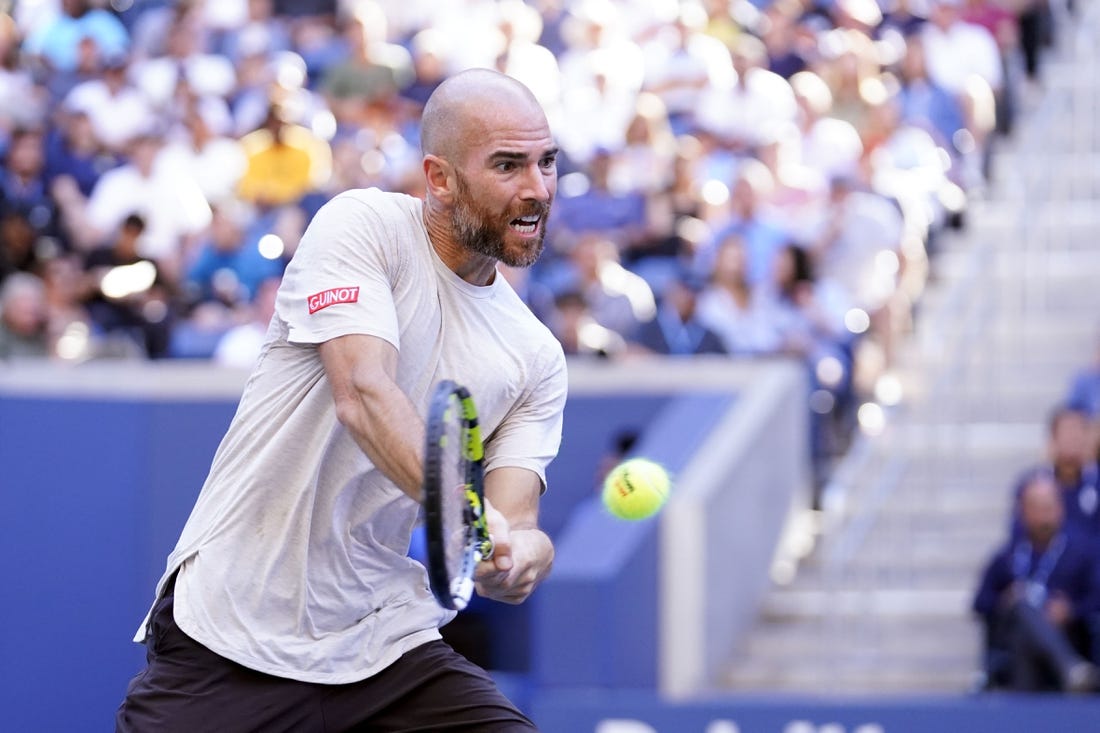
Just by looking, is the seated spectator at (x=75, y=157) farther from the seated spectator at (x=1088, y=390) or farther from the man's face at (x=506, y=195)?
the man's face at (x=506, y=195)

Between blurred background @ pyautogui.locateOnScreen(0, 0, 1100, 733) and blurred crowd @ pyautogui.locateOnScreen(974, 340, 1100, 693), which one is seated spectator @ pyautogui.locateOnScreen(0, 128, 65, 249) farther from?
blurred crowd @ pyautogui.locateOnScreen(974, 340, 1100, 693)

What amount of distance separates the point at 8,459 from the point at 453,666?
7.41m

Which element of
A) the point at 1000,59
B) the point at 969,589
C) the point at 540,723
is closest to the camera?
the point at 540,723

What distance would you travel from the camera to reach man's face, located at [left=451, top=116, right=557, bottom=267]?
4598 millimetres

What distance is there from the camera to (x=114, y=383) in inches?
470

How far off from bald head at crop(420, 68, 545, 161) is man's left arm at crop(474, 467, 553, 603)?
82 centimetres

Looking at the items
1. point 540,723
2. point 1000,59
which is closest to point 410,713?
point 540,723

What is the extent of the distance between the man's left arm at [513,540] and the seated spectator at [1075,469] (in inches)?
224

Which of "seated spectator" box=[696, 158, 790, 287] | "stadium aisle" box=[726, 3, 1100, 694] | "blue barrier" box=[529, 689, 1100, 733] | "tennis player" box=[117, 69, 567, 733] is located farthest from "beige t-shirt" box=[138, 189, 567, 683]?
"seated spectator" box=[696, 158, 790, 287]

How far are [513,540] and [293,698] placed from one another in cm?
66

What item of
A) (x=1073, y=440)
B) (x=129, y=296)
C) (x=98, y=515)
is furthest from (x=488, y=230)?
(x=129, y=296)

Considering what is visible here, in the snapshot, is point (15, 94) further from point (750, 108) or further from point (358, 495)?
point (358, 495)

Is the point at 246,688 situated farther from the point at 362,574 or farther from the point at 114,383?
the point at 114,383

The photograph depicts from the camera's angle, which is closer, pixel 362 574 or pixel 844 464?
pixel 362 574
